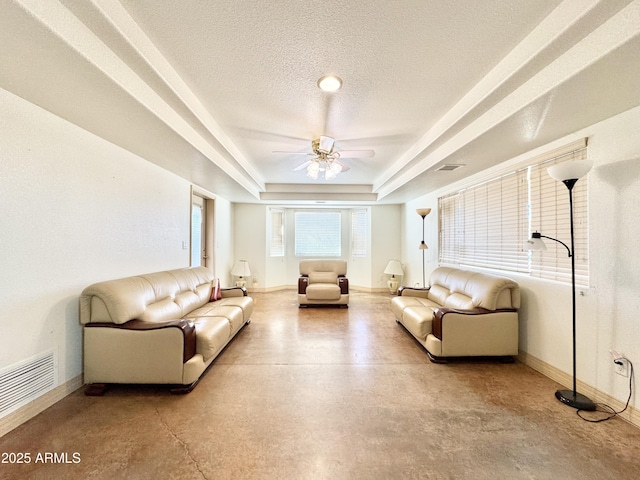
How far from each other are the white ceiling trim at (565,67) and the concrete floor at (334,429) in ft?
7.41

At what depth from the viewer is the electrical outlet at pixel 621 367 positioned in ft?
6.52

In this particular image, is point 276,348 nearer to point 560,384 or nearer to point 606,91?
point 560,384

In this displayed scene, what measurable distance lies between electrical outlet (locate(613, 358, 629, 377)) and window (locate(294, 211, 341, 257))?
559cm

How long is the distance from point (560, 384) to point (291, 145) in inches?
148

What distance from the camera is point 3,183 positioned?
1.81 metres

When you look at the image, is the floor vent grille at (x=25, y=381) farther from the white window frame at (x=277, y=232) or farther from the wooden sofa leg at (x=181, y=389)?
the white window frame at (x=277, y=232)

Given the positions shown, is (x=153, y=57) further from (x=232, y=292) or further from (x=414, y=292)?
(x=414, y=292)

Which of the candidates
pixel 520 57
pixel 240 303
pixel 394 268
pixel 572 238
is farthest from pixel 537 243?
pixel 394 268

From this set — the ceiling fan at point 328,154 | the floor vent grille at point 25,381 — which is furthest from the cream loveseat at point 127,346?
→ the ceiling fan at point 328,154

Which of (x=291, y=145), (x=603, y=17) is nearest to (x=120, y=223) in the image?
(x=291, y=145)

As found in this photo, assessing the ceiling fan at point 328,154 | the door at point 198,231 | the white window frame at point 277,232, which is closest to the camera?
the ceiling fan at point 328,154

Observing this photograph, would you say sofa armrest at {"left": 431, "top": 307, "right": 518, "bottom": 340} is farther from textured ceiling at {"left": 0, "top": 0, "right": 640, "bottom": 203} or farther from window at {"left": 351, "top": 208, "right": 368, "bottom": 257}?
window at {"left": 351, "top": 208, "right": 368, "bottom": 257}

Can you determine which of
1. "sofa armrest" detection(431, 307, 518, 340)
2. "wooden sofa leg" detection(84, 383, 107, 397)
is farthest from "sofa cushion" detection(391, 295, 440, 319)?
"wooden sofa leg" detection(84, 383, 107, 397)

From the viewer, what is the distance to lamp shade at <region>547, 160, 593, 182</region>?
1991 millimetres
